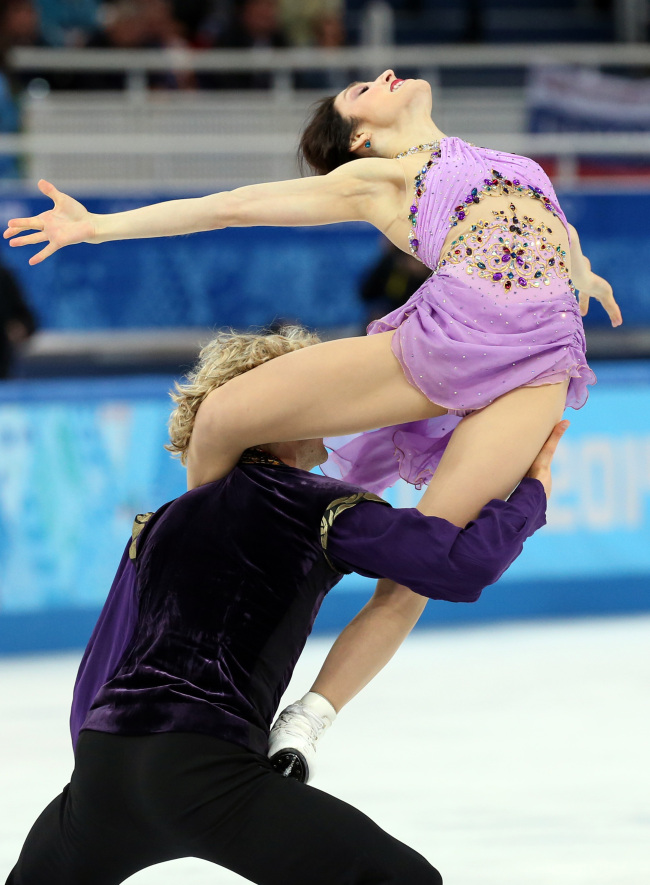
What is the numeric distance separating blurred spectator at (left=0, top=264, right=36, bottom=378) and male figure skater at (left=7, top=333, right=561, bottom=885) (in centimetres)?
451

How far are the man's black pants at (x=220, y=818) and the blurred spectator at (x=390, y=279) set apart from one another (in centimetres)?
509

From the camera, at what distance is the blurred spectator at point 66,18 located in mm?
8008

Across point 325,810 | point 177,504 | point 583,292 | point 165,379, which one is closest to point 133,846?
point 325,810

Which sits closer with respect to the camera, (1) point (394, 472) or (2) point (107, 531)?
(1) point (394, 472)

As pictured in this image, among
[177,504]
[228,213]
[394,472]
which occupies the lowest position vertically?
[177,504]

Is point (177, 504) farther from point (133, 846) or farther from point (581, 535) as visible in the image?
point (581, 535)

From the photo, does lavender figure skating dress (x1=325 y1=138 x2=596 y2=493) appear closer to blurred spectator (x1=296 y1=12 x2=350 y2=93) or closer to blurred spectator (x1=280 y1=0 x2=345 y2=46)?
blurred spectator (x1=296 y1=12 x2=350 y2=93)

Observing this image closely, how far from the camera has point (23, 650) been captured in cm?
445

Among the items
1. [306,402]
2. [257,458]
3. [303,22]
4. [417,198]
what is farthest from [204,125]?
[257,458]

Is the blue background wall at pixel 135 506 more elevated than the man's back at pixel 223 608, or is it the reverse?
the blue background wall at pixel 135 506

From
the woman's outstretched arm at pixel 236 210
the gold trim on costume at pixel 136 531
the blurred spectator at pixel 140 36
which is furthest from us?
the blurred spectator at pixel 140 36

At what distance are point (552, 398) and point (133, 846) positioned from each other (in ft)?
3.73

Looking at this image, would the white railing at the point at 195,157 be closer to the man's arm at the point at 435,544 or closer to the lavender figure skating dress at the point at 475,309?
the lavender figure skating dress at the point at 475,309

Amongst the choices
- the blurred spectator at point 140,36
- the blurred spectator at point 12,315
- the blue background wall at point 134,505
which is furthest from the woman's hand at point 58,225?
the blurred spectator at point 140,36
